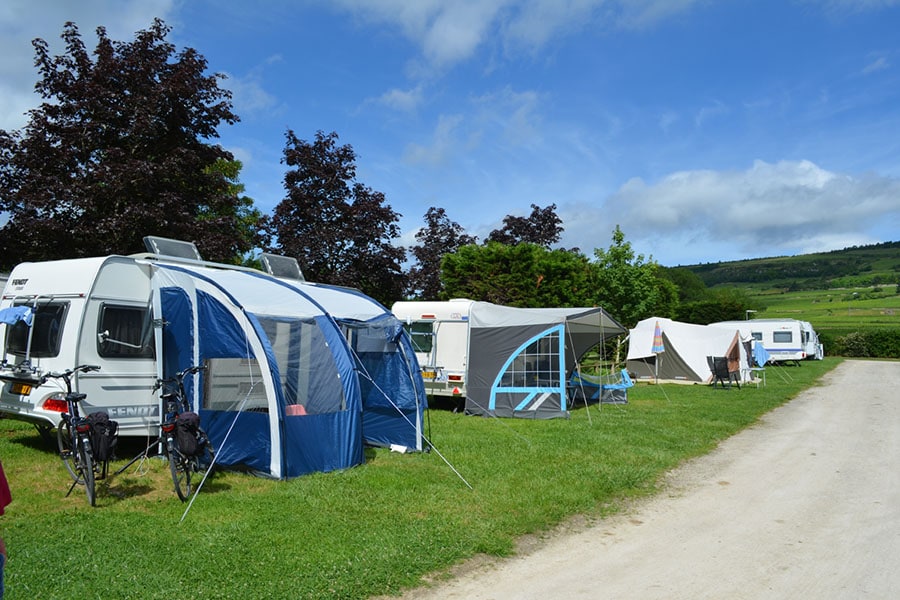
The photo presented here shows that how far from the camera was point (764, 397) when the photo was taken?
1717 centimetres

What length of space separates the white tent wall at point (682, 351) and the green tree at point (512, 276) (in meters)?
2.70

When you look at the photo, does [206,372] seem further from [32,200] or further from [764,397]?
[764,397]

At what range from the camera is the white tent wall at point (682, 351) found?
2050 centimetres

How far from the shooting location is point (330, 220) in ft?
58.7

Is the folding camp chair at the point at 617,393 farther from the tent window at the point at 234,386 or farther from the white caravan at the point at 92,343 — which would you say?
the white caravan at the point at 92,343

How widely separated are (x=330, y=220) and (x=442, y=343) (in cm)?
593

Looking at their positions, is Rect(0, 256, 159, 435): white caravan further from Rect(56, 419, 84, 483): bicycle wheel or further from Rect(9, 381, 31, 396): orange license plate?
Rect(56, 419, 84, 483): bicycle wheel

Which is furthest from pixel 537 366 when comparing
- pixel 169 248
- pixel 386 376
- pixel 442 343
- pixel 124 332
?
pixel 124 332

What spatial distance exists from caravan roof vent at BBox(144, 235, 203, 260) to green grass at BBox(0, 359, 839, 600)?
8.76 feet

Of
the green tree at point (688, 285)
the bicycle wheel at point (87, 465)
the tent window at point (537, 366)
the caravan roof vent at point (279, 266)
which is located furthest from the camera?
the green tree at point (688, 285)

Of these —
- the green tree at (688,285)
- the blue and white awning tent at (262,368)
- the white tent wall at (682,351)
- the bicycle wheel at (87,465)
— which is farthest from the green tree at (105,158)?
the green tree at (688,285)

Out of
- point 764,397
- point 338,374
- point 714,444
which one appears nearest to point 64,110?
point 338,374

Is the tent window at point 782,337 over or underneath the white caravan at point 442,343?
over

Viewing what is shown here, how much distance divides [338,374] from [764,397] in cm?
1361
